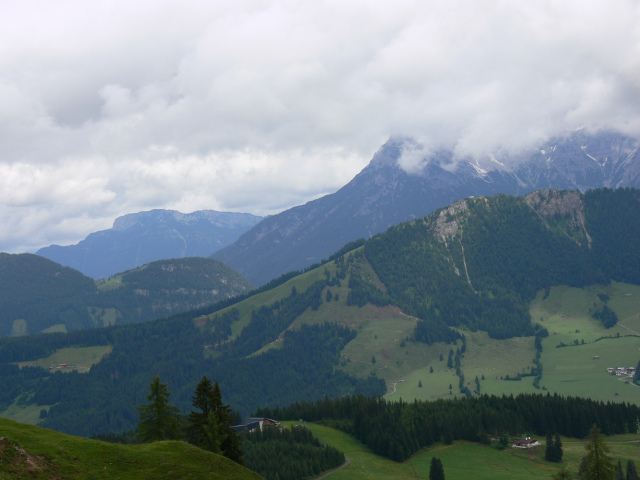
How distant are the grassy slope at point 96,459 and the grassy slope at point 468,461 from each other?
63429 mm

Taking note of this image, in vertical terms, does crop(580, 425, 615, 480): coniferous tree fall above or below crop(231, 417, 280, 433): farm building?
above

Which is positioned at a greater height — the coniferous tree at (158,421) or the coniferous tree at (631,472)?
the coniferous tree at (158,421)

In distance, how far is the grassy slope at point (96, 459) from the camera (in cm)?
6328

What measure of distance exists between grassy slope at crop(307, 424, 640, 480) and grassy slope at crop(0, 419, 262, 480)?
208 feet

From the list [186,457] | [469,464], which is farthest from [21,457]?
[469,464]

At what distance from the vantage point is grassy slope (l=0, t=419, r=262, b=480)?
→ 208 feet

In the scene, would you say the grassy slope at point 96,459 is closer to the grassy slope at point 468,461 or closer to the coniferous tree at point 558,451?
the grassy slope at point 468,461

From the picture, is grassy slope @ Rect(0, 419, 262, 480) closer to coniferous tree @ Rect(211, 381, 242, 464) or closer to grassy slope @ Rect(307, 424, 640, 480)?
coniferous tree @ Rect(211, 381, 242, 464)

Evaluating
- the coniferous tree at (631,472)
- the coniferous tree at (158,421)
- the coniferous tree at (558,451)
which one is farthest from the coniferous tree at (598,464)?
the coniferous tree at (558,451)

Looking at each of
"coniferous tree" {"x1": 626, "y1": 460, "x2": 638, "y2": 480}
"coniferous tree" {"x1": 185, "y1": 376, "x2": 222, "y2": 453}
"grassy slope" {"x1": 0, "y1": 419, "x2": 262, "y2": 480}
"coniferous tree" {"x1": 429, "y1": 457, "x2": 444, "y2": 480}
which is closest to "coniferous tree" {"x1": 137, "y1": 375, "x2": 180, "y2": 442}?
"coniferous tree" {"x1": 185, "y1": 376, "x2": 222, "y2": 453}

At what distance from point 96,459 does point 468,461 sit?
118 m

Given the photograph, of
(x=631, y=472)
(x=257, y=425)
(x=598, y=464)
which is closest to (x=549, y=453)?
(x=631, y=472)

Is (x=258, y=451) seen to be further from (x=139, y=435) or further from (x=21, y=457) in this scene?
(x=21, y=457)

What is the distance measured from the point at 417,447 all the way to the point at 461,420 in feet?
66.4
